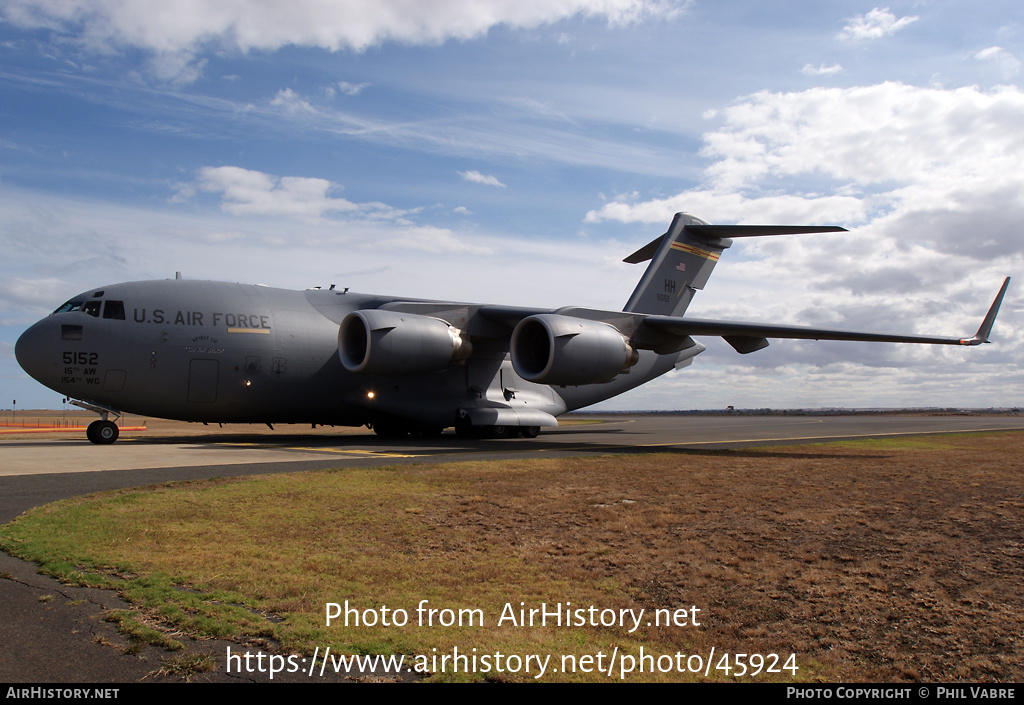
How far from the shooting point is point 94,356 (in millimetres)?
15977

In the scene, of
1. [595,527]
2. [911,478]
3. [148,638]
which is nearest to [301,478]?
[595,527]

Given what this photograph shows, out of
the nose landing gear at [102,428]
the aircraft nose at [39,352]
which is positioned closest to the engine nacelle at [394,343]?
the nose landing gear at [102,428]

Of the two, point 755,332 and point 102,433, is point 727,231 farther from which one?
point 102,433

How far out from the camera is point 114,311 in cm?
1633

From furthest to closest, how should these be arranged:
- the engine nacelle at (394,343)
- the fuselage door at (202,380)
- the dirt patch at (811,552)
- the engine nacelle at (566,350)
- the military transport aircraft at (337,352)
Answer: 1. the engine nacelle at (394,343)
2. the fuselage door at (202,380)
3. the engine nacelle at (566,350)
4. the military transport aircraft at (337,352)
5. the dirt patch at (811,552)

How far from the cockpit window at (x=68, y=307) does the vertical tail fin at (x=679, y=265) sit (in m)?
15.7

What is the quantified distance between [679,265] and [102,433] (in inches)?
698

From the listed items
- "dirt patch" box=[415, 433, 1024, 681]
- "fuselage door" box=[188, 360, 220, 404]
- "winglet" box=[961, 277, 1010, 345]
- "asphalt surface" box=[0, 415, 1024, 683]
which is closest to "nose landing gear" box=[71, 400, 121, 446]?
"asphalt surface" box=[0, 415, 1024, 683]

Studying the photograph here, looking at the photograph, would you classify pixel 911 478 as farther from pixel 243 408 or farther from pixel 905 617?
pixel 243 408

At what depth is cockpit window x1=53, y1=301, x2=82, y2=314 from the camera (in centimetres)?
1628

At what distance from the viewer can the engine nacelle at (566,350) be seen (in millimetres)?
16703

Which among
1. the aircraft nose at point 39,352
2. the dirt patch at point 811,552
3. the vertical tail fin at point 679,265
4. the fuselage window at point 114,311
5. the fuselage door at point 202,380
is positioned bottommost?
the dirt patch at point 811,552

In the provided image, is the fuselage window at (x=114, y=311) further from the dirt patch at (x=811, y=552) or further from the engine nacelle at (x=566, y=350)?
the dirt patch at (x=811, y=552)

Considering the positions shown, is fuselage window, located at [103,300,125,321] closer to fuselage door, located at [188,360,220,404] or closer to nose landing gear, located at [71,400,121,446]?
fuselage door, located at [188,360,220,404]
